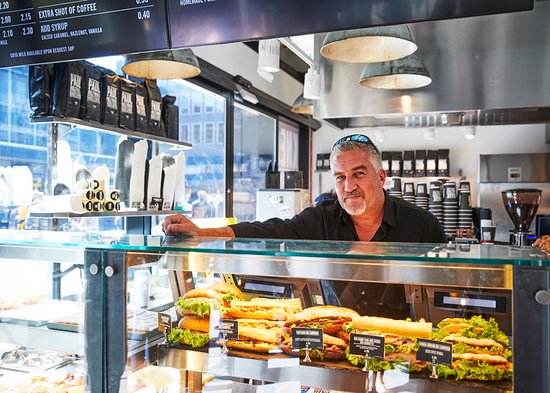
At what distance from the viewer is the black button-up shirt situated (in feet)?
7.77

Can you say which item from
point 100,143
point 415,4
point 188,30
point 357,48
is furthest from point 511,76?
point 100,143

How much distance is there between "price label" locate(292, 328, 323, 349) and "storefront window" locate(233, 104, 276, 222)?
471cm

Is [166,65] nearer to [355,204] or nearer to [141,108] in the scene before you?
[355,204]

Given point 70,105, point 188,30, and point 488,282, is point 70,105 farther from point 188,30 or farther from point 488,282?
point 488,282

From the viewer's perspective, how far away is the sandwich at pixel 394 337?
1.21 metres

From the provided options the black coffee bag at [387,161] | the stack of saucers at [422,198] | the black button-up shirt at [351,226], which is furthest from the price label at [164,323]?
the black coffee bag at [387,161]

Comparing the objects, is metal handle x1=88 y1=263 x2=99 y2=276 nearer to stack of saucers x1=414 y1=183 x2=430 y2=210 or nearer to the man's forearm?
the man's forearm

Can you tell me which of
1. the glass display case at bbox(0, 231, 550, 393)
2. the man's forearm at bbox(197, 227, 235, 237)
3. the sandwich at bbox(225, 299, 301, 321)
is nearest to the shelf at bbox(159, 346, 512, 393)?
the glass display case at bbox(0, 231, 550, 393)

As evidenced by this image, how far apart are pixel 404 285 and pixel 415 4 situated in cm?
81

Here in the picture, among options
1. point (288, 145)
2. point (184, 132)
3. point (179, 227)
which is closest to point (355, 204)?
point (179, 227)

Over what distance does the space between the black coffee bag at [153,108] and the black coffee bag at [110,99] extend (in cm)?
34

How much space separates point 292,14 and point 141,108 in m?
2.08

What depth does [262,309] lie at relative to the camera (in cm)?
141

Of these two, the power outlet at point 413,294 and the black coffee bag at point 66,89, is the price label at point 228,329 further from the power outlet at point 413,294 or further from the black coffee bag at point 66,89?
the black coffee bag at point 66,89
